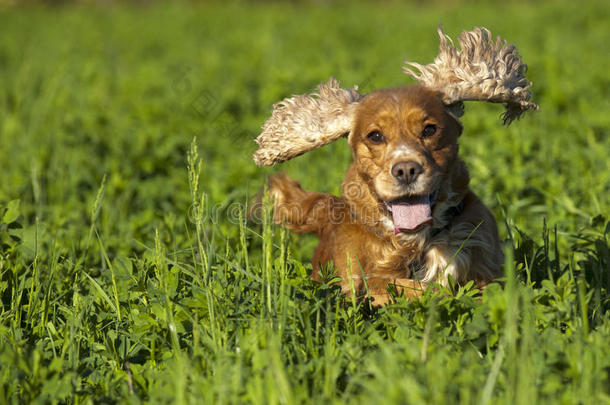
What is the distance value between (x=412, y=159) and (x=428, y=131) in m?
0.25

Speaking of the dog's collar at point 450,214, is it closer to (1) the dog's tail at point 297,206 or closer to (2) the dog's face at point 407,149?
(2) the dog's face at point 407,149

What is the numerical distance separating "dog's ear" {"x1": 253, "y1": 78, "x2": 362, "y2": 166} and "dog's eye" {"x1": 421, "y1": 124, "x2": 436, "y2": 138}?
389 millimetres

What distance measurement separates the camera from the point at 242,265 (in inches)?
134

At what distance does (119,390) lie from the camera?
2.68 m

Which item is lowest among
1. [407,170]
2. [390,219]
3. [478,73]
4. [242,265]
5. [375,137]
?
[242,265]

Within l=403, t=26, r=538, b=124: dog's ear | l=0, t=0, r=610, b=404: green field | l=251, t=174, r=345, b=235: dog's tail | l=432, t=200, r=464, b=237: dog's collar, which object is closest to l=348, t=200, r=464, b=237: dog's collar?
l=432, t=200, r=464, b=237: dog's collar

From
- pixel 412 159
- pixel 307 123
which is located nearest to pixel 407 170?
pixel 412 159

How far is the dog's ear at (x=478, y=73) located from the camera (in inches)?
132

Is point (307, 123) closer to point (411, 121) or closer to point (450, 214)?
point (411, 121)

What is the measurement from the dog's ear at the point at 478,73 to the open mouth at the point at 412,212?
1.74ft

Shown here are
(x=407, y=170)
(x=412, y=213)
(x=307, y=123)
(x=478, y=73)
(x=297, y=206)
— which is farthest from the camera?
(x=297, y=206)

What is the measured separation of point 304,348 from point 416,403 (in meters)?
0.76

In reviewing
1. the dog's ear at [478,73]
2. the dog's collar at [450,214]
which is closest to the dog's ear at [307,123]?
the dog's ear at [478,73]

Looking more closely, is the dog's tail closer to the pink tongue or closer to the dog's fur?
the dog's fur
